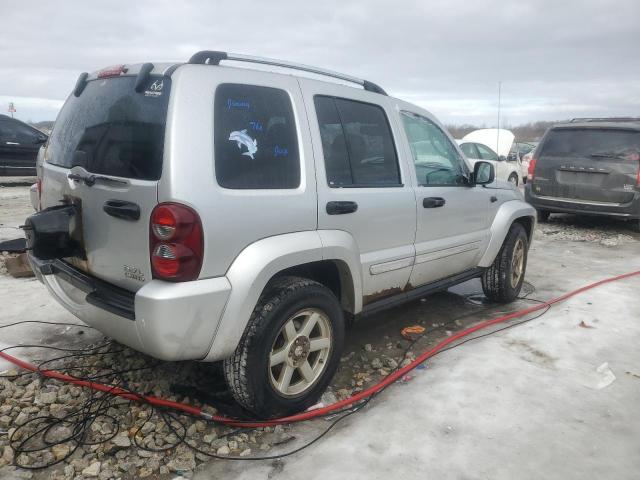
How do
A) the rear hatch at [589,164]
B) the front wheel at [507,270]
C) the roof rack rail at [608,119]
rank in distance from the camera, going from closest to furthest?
the front wheel at [507,270], the rear hatch at [589,164], the roof rack rail at [608,119]

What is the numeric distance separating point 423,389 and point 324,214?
134cm

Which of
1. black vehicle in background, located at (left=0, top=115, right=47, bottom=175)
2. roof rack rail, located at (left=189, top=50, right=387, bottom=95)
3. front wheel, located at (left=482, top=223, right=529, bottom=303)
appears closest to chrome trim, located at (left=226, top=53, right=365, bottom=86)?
roof rack rail, located at (left=189, top=50, right=387, bottom=95)

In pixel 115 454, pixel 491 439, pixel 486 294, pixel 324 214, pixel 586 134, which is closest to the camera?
pixel 115 454

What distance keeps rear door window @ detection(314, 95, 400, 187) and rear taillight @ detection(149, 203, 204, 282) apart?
0.97 metres

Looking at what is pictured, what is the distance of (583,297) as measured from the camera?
533 centimetres

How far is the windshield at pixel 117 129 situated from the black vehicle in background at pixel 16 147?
10243 mm

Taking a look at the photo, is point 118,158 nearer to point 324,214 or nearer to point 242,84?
point 242,84

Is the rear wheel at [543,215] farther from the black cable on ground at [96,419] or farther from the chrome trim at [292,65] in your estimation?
the black cable on ground at [96,419]

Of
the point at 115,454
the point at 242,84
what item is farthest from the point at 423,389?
the point at 242,84

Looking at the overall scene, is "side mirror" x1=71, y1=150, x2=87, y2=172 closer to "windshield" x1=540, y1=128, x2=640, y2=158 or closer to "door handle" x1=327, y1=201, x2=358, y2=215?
"door handle" x1=327, y1=201, x2=358, y2=215

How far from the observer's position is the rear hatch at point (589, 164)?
8367 millimetres

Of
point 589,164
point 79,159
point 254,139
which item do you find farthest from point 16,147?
point 589,164

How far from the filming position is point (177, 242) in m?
2.38

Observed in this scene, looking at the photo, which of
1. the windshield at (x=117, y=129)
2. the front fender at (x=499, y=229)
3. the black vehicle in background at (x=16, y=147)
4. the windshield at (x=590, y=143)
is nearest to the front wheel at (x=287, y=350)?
the windshield at (x=117, y=129)
